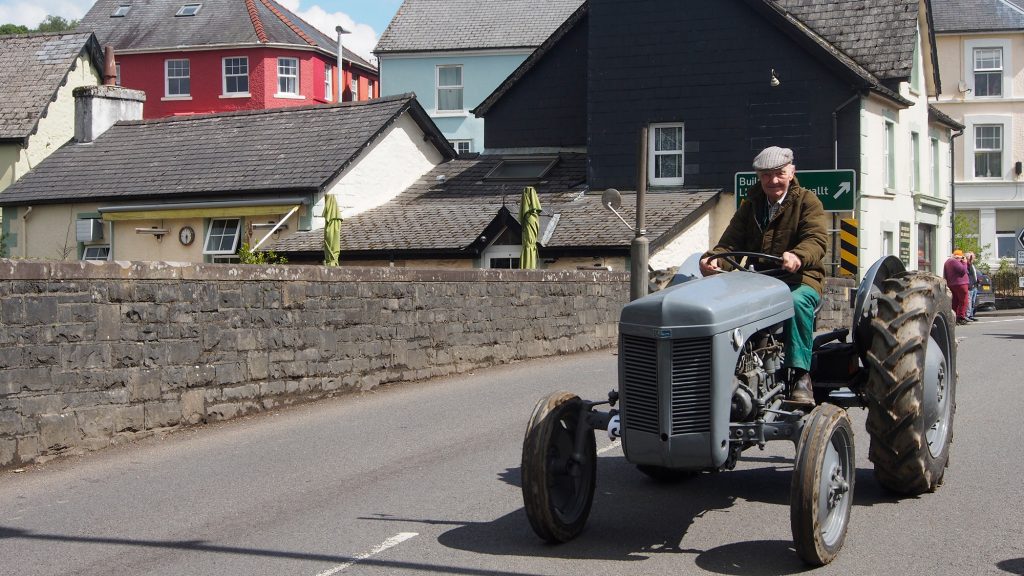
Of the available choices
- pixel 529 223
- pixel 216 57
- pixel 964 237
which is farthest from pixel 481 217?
pixel 216 57

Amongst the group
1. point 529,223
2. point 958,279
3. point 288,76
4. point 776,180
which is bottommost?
point 958,279

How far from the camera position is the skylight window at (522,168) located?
1347 inches

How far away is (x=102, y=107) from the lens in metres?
36.2

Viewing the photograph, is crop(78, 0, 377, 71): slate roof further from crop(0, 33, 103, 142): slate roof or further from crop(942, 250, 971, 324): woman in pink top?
crop(942, 250, 971, 324): woman in pink top

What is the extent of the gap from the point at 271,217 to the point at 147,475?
22.0 meters

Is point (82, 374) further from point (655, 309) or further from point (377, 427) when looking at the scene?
point (655, 309)

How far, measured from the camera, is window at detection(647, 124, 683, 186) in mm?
32469

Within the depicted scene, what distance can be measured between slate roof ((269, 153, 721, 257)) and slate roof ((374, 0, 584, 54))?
16.5 m

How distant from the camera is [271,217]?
31.1 meters

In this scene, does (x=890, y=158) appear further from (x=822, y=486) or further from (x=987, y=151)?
(x=822, y=486)

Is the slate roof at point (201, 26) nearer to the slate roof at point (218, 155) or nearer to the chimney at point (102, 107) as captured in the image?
the chimney at point (102, 107)

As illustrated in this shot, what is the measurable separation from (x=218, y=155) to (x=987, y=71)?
30.9 meters

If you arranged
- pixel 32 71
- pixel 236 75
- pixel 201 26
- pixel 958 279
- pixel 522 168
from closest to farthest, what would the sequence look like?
pixel 958 279 < pixel 522 168 < pixel 32 71 < pixel 236 75 < pixel 201 26

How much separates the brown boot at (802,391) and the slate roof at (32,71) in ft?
116
